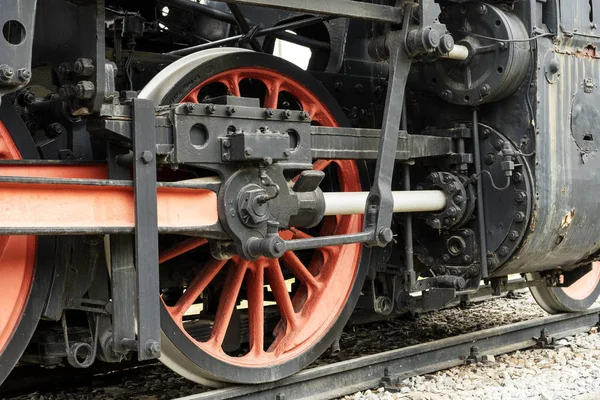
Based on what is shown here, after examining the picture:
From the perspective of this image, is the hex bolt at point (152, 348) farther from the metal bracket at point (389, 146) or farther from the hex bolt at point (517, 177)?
the hex bolt at point (517, 177)

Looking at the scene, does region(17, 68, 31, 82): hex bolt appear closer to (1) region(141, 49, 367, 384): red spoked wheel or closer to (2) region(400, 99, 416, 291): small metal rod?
(1) region(141, 49, 367, 384): red spoked wheel

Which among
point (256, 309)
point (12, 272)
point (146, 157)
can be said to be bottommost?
point (256, 309)

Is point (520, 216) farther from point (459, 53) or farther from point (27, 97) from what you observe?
point (27, 97)

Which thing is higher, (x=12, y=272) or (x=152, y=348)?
(x=12, y=272)

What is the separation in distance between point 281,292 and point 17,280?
52.9 inches

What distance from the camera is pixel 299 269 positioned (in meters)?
4.07

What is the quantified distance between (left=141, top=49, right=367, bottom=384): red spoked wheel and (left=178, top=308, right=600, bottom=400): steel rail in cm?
8

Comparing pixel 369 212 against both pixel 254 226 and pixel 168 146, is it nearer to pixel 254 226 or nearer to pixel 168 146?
pixel 254 226

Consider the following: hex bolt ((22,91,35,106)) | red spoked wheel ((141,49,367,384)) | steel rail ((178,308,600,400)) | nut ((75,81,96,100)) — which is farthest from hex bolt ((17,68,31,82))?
steel rail ((178,308,600,400))

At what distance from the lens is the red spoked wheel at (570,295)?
5.67m

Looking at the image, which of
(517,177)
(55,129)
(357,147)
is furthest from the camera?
(517,177)

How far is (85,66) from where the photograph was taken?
285 centimetres

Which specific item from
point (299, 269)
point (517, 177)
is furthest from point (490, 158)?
point (299, 269)

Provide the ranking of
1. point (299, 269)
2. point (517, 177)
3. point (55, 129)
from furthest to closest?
point (517, 177) < point (299, 269) < point (55, 129)
